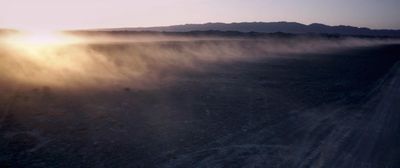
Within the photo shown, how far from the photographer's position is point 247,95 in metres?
14.5

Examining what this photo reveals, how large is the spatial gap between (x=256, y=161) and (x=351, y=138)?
8.89ft

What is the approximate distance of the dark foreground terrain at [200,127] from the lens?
7719 millimetres

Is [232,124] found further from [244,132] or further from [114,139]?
[114,139]

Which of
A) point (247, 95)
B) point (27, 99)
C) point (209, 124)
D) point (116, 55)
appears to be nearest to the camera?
point (209, 124)

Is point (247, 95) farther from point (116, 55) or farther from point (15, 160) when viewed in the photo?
point (116, 55)

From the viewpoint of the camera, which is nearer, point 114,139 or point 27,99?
point 114,139

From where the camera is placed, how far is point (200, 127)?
32.8 feet

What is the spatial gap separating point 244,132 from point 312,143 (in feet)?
5.50

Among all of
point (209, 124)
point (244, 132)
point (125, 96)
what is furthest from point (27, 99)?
point (244, 132)

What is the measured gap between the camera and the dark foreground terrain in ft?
25.3

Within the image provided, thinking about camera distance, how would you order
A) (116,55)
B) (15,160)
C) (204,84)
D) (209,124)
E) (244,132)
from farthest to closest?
1. (116,55)
2. (204,84)
3. (209,124)
4. (244,132)
5. (15,160)

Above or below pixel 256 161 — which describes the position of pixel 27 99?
above

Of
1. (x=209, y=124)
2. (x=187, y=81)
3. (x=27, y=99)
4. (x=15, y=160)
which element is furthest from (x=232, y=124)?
(x=187, y=81)

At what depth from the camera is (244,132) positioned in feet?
31.5
